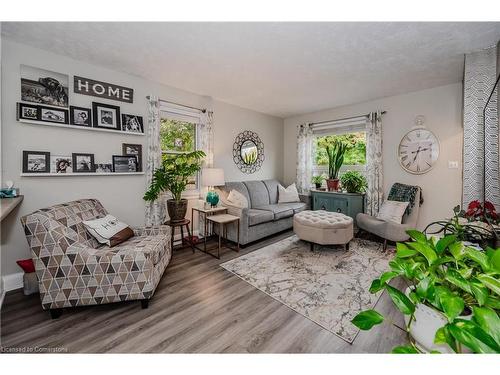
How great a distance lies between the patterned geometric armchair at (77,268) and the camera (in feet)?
5.78

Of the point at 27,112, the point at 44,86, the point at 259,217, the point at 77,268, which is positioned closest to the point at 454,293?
the point at 77,268

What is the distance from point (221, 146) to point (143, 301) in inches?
120

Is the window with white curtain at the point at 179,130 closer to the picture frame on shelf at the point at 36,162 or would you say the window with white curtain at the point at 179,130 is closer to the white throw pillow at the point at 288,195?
the picture frame on shelf at the point at 36,162

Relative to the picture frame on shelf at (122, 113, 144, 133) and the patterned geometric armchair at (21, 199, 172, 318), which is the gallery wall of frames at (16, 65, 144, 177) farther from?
the patterned geometric armchair at (21, 199, 172, 318)

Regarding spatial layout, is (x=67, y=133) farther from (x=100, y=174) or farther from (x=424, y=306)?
(x=424, y=306)

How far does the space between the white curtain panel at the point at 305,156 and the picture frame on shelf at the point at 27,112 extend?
4.62 meters

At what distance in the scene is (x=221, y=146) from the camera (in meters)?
4.33

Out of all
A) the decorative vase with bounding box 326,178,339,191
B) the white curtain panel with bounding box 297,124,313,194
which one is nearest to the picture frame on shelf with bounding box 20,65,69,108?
the white curtain panel with bounding box 297,124,313,194

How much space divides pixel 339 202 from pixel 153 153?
3.57 m

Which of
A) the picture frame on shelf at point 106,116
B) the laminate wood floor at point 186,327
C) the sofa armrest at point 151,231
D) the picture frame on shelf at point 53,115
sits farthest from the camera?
the picture frame on shelf at point 106,116

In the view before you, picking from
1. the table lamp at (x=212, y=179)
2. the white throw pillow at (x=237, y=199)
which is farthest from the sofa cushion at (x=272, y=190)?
the table lamp at (x=212, y=179)

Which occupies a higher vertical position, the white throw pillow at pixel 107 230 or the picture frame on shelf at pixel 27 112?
the picture frame on shelf at pixel 27 112

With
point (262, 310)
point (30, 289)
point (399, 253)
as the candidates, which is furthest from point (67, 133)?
point (399, 253)

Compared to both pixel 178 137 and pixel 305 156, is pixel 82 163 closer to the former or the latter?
pixel 178 137
